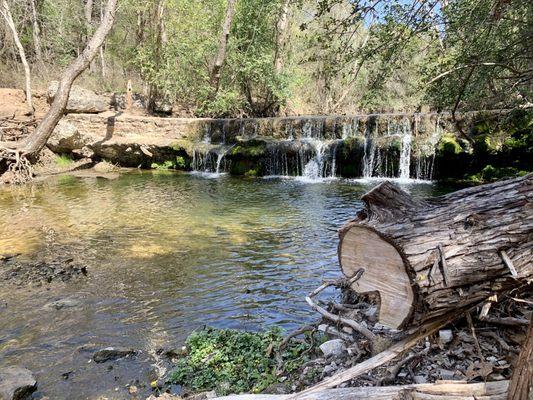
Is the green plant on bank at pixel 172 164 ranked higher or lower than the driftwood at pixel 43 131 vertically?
lower

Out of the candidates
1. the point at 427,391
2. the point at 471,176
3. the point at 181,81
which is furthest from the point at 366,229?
the point at 181,81

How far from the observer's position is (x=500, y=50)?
5.19 m

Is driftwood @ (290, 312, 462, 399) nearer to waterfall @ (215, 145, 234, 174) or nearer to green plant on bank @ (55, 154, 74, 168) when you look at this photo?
waterfall @ (215, 145, 234, 174)

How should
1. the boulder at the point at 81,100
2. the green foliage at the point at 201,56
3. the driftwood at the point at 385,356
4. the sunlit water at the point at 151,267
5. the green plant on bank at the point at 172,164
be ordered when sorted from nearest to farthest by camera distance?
the driftwood at the point at 385,356
the sunlit water at the point at 151,267
the green plant on bank at the point at 172,164
the boulder at the point at 81,100
the green foliage at the point at 201,56

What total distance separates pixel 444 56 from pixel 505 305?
380 centimetres

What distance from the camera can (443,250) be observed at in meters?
2.35

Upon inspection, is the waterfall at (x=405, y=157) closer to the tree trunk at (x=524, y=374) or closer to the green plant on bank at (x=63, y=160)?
the green plant on bank at (x=63, y=160)

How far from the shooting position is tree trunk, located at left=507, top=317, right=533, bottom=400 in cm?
191

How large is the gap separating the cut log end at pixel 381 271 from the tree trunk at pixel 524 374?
1.90ft

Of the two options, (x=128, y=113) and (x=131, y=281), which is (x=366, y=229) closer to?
(x=131, y=281)

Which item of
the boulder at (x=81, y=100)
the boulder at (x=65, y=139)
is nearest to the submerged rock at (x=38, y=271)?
the boulder at (x=65, y=139)

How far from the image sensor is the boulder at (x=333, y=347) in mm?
3229

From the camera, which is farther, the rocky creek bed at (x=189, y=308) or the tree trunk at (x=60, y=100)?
the tree trunk at (x=60, y=100)

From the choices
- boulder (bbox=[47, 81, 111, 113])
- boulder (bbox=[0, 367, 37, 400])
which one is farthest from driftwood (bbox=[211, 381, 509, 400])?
boulder (bbox=[47, 81, 111, 113])
